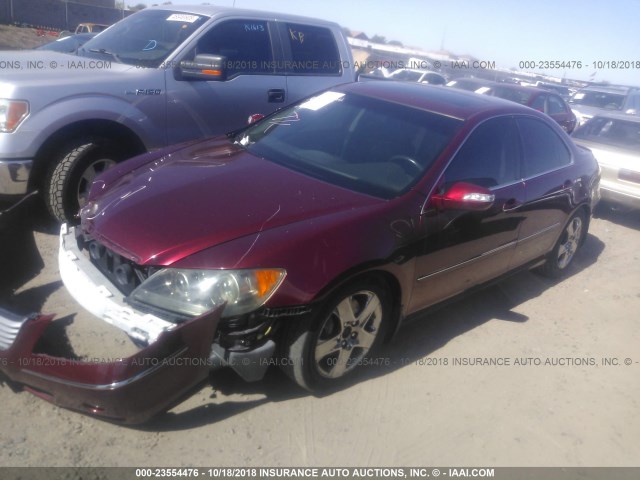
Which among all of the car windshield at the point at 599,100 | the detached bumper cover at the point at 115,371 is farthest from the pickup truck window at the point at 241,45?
the car windshield at the point at 599,100

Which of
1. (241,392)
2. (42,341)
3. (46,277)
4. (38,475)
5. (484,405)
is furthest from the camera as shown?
(46,277)

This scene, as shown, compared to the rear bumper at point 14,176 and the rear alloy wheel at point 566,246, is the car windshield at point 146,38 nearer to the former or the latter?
the rear bumper at point 14,176

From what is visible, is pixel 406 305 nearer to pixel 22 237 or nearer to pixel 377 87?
pixel 377 87

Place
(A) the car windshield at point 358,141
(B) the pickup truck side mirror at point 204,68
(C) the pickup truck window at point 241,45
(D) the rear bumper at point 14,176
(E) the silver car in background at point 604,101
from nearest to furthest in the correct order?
(A) the car windshield at point 358,141
(D) the rear bumper at point 14,176
(B) the pickup truck side mirror at point 204,68
(C) the pickup truck window at point 241,45
(E) the silver car in background at point 604,101

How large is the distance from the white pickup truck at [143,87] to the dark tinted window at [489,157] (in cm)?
242

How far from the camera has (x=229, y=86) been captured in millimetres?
5516

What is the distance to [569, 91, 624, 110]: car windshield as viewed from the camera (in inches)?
621

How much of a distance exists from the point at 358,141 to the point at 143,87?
88.3 inches

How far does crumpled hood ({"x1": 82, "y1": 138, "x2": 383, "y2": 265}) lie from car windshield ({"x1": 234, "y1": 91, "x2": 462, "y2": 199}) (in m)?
0.20

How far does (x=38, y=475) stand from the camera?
2381 mm

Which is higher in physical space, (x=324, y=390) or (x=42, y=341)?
(x=42, y=341)

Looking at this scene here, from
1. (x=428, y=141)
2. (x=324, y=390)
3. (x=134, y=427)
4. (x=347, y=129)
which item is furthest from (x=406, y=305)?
(x=134, y=427)

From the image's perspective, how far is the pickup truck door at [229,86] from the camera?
5164 millimetres

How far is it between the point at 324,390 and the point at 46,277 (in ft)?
6.82
